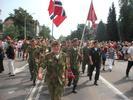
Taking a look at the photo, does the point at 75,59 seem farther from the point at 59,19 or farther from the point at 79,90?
the point at 59,19

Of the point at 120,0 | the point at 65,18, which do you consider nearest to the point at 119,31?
the point at 120,0

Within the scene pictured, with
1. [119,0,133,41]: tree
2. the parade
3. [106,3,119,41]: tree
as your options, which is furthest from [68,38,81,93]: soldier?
[106,3,119,41]: tree

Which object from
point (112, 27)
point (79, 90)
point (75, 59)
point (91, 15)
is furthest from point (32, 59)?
point (112, 27)

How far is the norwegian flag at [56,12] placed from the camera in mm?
20078

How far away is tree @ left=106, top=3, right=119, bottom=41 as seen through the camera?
360ft

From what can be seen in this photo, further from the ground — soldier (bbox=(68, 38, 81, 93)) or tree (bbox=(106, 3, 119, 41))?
tree (bbox=(106, 3, 119, 41))

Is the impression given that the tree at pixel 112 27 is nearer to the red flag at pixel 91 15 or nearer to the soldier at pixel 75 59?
the red flag at pixel 91 15

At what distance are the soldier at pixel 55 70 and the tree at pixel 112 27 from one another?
3956 inches

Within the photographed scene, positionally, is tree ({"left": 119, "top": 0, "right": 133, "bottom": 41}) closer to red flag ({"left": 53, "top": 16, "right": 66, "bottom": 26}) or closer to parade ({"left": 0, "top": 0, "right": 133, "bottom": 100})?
parade ({"left": 0, "top": 0, "right": 133, "bottom": 100})

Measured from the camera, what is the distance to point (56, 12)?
20625 mm

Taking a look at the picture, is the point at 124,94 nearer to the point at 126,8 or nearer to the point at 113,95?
the point at 113,95

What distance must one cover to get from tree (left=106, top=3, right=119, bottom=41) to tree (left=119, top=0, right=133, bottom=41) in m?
11.3

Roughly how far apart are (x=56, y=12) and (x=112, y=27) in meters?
92.8

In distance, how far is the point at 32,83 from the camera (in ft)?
52.9
